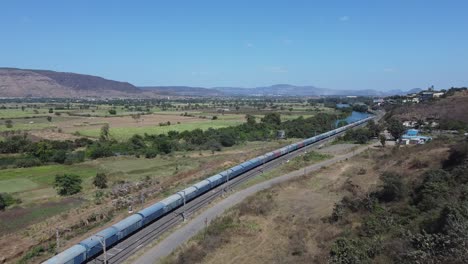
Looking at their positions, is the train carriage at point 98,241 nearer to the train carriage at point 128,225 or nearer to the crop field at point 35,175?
the train carriage at point 128,225

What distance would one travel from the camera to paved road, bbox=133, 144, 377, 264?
27578 millimetres

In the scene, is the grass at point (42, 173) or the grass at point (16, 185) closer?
the grass at point (16, 185)

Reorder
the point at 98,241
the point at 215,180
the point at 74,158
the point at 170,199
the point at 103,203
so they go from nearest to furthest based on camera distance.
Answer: the point at 98,241
the point at 170,199
the point at 103,203
the point at 215,180
the point at 74,158

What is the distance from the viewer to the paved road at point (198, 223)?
2758cm

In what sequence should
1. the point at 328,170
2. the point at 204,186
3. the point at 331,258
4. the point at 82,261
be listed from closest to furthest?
1. the point at 331,258
2. the point at 82,261
3. the point at 204,186
4. the point at 328,170

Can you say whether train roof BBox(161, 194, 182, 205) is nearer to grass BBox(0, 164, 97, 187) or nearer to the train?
the train

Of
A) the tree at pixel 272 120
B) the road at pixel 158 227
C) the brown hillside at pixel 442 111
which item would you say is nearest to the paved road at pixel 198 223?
the road at pixel 158 227

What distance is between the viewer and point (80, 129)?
11762cm

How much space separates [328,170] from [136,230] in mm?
33142

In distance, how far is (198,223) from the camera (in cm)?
3434

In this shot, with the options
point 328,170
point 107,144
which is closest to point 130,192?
point 328,170

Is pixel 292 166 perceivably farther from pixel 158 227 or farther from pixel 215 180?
pixel 158 227

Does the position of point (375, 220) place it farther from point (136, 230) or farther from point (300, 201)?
point (136, 230)

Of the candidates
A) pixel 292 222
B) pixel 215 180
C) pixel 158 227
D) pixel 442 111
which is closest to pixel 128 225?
pixel 158 227
